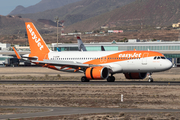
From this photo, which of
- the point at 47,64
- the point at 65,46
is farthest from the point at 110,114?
the point at 65,46

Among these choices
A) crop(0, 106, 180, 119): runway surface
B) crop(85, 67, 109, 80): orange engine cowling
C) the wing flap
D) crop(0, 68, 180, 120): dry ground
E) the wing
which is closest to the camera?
crop(0, 68, 180, 120): dry ground

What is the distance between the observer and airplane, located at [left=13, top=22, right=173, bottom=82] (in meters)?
49.3

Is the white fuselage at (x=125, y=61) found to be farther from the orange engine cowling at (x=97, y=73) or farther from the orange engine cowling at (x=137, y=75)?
the orange engine cowling at (x=137, y=75)

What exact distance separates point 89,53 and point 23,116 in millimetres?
33213

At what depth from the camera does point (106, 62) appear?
52406mm

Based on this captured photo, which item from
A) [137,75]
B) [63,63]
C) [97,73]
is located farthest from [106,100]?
[63,63]

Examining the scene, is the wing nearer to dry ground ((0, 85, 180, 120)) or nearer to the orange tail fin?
the orange tail fin

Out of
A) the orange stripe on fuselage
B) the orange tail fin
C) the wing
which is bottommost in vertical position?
the wing

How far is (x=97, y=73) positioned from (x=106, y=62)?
3.68m

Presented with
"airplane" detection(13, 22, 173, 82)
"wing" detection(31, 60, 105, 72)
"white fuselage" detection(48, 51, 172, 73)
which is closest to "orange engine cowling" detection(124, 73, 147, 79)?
"airplane" detection(13, 22, 173, 82)

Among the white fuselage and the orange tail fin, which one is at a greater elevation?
the orange tail fin

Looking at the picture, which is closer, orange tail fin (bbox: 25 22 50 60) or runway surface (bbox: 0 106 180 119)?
runway surface (bbox: 0 106 180 119)

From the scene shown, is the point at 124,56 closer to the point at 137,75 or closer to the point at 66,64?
the point at 137,75

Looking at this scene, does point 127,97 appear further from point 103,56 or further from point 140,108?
point 103,56
